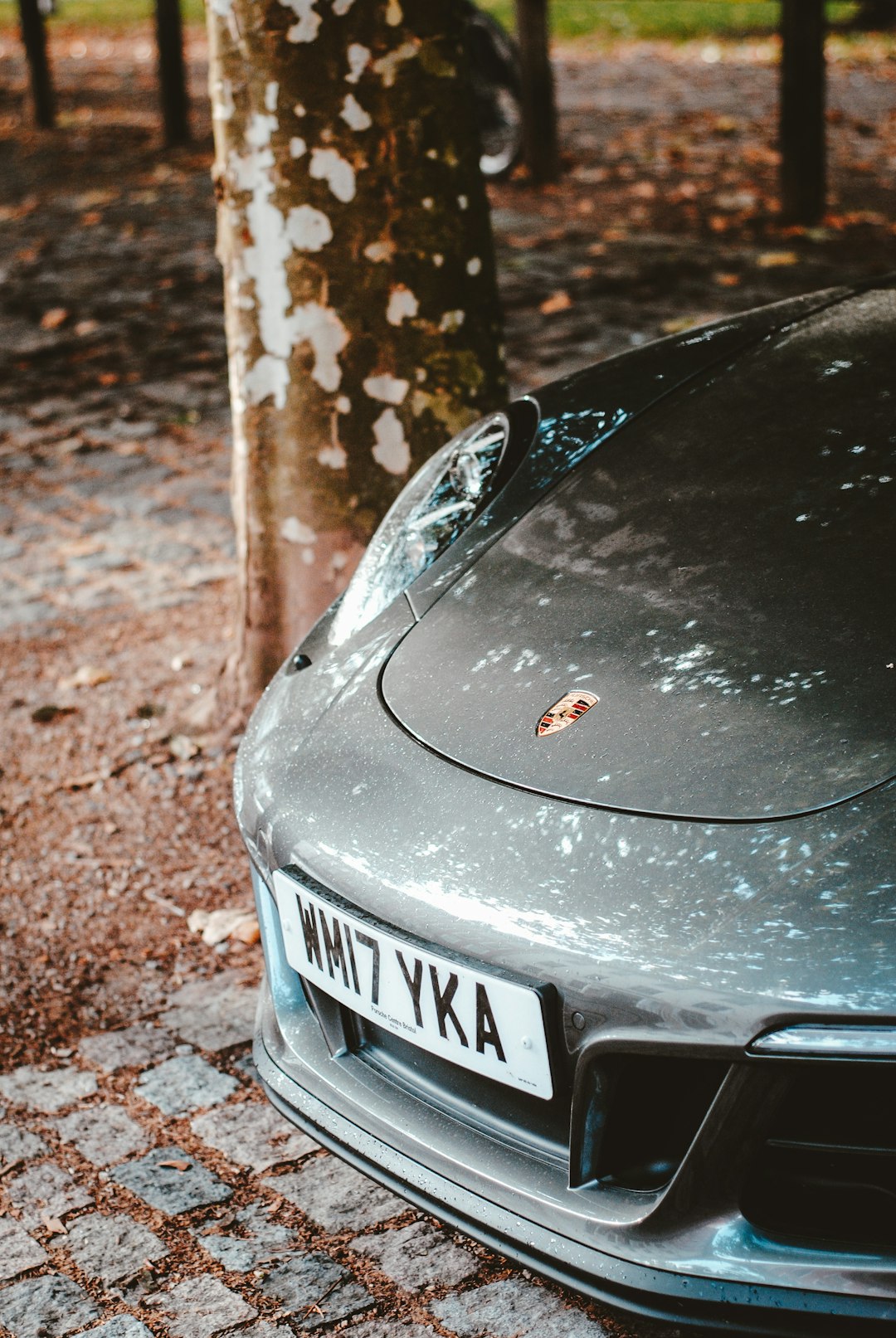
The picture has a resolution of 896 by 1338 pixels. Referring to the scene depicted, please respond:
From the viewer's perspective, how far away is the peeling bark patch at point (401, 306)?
3324mm

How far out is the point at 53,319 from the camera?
7.06 metres

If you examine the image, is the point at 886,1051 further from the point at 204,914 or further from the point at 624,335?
the point at 624,335

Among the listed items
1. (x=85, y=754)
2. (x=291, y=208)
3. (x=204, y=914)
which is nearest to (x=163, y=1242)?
(x=204, y=914)

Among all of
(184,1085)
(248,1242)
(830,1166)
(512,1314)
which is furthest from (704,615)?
(184,1085)

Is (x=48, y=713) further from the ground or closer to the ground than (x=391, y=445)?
closer to the ground

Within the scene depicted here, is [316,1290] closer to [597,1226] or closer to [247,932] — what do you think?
[597,1226]

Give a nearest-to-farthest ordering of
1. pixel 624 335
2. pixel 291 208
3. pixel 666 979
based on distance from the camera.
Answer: pixel 666 979 → pixel 291 208 → pixel 624 335

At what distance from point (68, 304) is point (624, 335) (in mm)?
2917

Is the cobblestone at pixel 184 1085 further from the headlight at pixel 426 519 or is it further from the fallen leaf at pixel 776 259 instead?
the fallen leaf at pixel 776 259

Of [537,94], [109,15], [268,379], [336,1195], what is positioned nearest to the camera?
[336,1195]

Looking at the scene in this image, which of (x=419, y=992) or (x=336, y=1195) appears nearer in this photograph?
(x=419, y=992)

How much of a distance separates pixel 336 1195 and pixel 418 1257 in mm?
192

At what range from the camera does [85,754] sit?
3.64 m

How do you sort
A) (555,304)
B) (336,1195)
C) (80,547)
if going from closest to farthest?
(336,1195)
(80,547)
(555,304)
